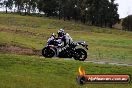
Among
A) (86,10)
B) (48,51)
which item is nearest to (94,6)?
(86,10)

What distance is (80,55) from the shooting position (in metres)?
31.4

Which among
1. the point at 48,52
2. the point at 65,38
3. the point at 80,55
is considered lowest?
the point at 80,55

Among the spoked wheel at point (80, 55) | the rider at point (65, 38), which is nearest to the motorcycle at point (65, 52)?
the spoked wheel at point (80, 55)

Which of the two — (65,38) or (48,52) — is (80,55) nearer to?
(65,38)

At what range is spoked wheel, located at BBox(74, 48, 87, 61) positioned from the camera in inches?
1228

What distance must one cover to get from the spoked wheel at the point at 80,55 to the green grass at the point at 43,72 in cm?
250

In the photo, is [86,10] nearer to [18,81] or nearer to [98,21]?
[98,21]

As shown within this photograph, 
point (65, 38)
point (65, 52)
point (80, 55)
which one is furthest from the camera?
point (80, 55)

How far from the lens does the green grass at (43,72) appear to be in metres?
22.8

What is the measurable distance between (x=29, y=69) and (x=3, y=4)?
147935 mm

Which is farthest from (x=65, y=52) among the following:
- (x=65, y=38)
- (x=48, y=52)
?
(x=48, y=52)

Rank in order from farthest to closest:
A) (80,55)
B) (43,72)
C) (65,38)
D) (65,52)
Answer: (80,55) < (65,52) < (65,38) < (43,72)

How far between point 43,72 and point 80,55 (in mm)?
6558

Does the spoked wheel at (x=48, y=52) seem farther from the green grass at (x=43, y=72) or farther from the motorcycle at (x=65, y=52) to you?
the green grass at (x=43, y=72)
